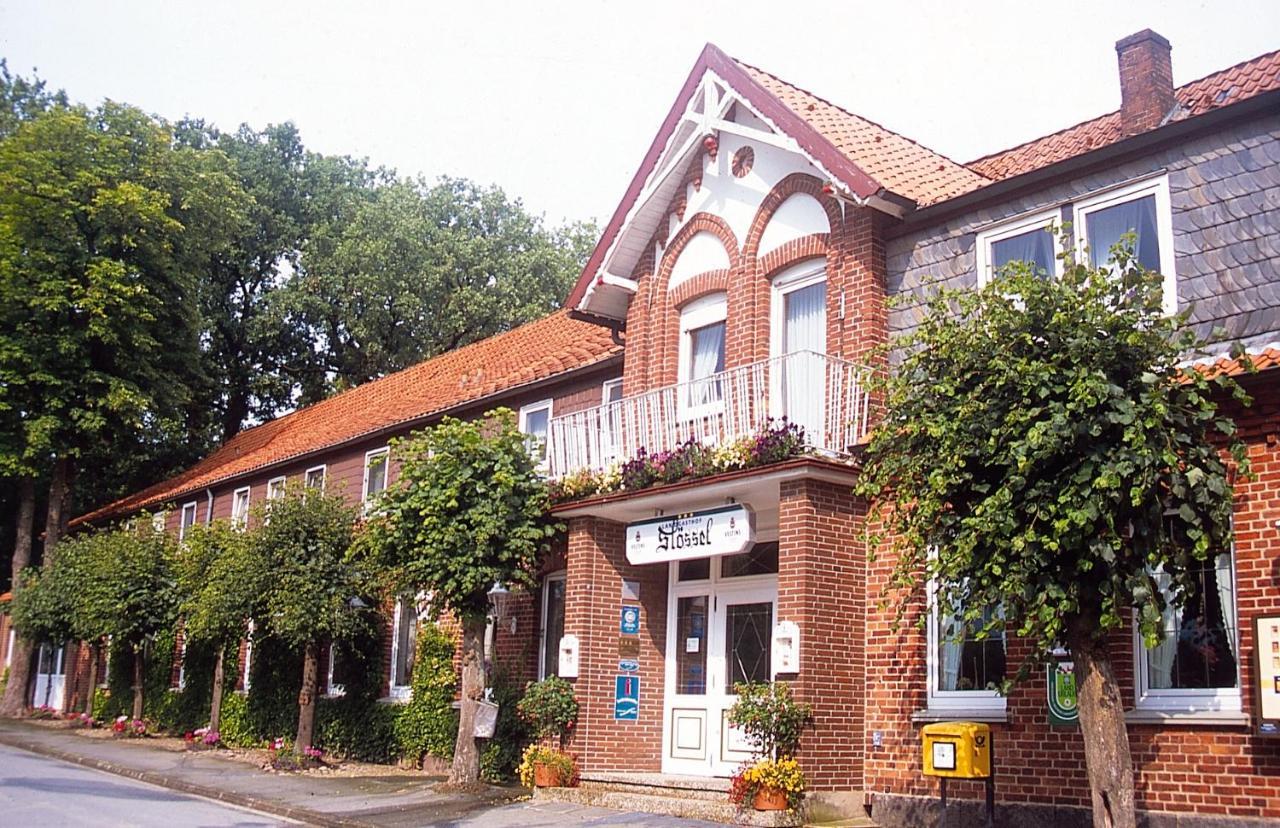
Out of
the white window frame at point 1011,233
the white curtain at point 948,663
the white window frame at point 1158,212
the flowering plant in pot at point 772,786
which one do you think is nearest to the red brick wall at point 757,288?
the white window frame at point 1011,233

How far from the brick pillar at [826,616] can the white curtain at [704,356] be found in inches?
112

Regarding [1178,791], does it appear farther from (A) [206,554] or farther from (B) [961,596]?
(A) [206,554]

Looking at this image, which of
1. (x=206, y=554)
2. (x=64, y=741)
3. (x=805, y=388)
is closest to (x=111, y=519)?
(x=64, y=741)

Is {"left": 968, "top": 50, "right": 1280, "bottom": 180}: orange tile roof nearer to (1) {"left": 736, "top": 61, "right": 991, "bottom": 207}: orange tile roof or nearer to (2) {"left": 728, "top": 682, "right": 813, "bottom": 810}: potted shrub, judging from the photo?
(1) {"left": 736, "top": 61, "right": 991, "bottom": 207}: orange tile roof

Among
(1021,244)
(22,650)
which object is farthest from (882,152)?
(22,650)

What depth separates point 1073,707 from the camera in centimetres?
1089

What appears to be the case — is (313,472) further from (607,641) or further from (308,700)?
(607,641)

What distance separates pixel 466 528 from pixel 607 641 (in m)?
2.27

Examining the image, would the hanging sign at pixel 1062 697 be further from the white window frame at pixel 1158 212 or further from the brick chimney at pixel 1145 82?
the brick chimney at pixel 1145 82

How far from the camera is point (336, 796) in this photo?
16.0 meters

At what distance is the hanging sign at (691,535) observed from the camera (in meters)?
13.6

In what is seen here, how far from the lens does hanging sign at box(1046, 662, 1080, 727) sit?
35.8 feet

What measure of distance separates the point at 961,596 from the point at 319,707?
15.3 metres

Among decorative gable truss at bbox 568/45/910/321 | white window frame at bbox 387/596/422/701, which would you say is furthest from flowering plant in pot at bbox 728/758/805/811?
white window frame at bbox 387/596/422/701
